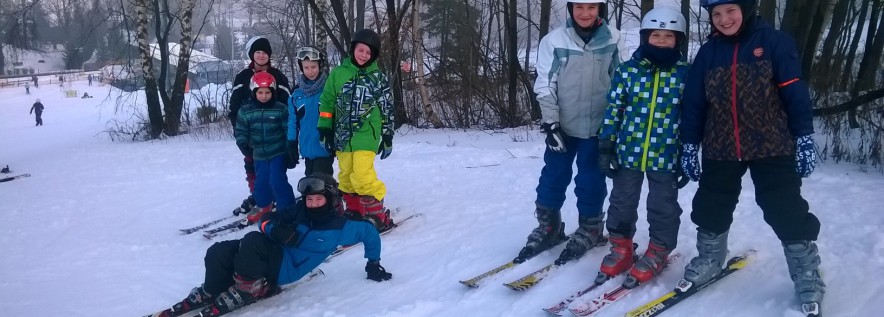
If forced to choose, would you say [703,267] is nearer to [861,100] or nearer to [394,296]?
[394,296]

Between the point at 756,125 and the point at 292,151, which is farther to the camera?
the point at 292,151

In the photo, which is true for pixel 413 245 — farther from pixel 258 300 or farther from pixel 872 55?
pixel 872 55

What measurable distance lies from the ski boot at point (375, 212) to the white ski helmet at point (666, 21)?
2.67 m

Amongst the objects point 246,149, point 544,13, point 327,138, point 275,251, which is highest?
point 544,13

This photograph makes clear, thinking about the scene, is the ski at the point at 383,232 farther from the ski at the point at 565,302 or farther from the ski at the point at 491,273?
the ski at the point at 565,302

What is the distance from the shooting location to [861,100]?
19.8ft

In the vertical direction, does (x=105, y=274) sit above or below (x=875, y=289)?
below

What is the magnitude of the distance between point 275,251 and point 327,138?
1389 millimetres

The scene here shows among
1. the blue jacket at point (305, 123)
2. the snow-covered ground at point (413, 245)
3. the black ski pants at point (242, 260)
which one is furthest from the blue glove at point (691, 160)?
the blue jacket at point (305, 123)

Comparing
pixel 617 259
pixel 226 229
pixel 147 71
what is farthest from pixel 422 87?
pixel 617 259

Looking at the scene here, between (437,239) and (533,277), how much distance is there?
1.30 m

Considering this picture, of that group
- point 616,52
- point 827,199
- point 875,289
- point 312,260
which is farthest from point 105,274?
point 827,199

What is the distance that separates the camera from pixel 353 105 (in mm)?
4832

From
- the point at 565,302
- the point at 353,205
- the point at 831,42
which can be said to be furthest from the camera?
the point at 831,42
